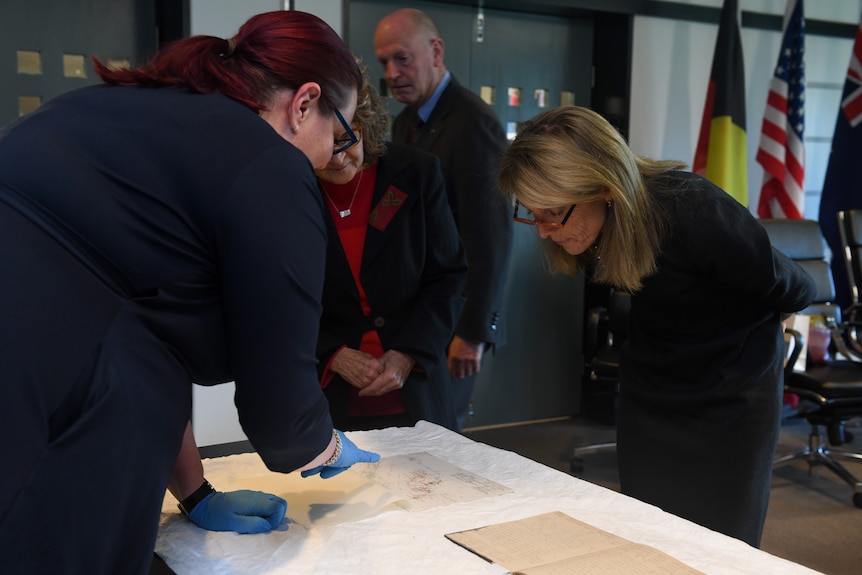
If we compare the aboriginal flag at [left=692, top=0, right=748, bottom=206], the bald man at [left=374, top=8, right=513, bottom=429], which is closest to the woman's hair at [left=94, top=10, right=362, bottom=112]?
the bald man at [left=374, top=8, right=513, bottom=429]

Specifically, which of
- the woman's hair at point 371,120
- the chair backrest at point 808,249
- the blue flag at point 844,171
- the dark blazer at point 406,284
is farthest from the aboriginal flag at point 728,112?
the woman's hair at point 371,120

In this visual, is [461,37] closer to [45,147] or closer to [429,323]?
[429,323]

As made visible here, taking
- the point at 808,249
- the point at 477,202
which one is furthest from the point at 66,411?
the point at 808,249

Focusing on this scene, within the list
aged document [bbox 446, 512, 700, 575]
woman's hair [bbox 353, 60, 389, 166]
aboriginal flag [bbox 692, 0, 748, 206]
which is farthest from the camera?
aboriginal flag [bbox 692, 0, 748, 206]

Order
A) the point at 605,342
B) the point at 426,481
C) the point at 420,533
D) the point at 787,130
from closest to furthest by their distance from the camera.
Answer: the point at 420,533, the point at 426,481, the point at 605,342, the point at 787,130

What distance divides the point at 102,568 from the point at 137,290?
33cm

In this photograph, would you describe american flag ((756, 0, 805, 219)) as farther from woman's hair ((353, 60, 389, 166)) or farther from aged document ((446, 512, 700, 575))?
aged document ((446, 512, 700, 575))

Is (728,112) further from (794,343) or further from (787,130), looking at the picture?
(794,343)

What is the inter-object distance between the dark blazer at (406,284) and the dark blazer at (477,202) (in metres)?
0.56

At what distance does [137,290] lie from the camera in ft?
3.75

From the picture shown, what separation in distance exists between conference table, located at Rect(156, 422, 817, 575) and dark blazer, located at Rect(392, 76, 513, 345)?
1.11m

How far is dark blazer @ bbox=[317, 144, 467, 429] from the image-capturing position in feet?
7.22

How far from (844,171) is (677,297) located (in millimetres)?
3732

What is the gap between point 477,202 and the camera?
2.91 meters
